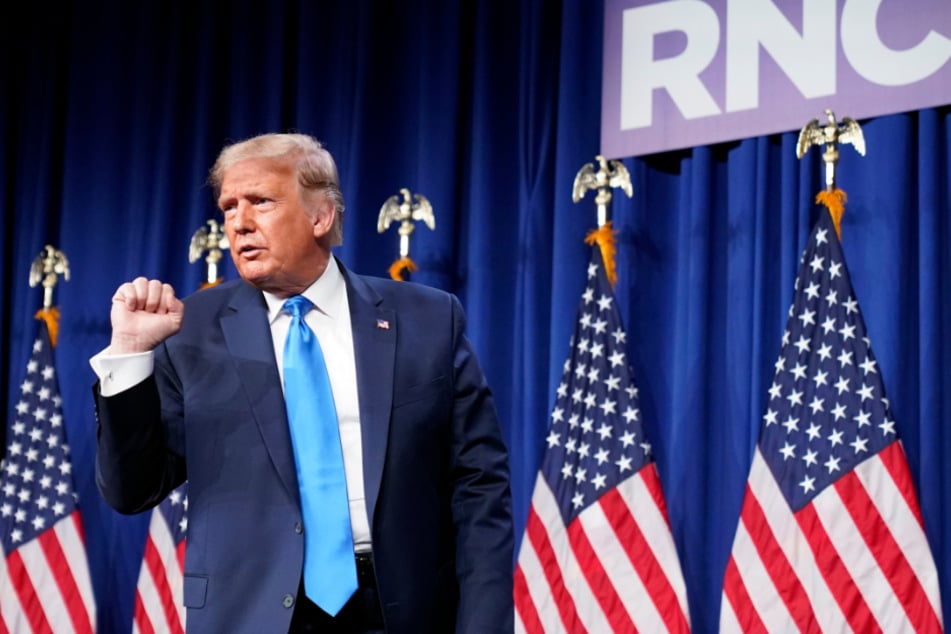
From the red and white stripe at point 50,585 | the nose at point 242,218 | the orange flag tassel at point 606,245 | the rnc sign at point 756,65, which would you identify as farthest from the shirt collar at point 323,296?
the red and white stripe at point 50,585

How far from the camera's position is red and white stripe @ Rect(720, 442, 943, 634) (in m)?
3.45

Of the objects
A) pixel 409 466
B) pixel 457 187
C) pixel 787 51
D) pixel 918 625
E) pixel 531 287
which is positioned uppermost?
pixel 787 51

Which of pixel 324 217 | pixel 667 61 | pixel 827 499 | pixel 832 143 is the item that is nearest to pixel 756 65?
pixel 667 61

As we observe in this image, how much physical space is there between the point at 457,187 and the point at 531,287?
1.83ft

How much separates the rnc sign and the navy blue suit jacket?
2.19m

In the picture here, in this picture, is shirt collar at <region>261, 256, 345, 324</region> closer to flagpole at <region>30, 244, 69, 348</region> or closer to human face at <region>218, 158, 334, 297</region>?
human face at <region>218, 158, 334, 297</region>

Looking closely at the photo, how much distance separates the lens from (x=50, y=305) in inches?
207

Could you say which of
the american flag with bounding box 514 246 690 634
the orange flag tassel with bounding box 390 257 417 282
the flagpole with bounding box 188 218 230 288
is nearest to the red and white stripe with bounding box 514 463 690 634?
the american flag with bounding box 514 246 690 634

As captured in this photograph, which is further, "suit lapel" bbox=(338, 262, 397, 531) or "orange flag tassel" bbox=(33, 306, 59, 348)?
"orange flag tassel" bbox=(33, 306, 59, 348)

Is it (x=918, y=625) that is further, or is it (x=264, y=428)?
(x=918, y=625)

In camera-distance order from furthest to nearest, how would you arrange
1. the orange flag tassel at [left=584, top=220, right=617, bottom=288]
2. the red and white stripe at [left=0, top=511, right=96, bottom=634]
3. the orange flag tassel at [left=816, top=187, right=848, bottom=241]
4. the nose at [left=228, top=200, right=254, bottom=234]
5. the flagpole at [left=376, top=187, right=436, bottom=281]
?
the red and white stripe at [left=0, top=511, right=96, bottom=634] < the flagpole at [left=376, top=187, right=436, bottom=281] < the orange flag tassel at [left=584, top=220, right=617, bottom=288] < the orange flag tassel at [left=816, top=187, right=848, bottom=241] < the nose at [left=228, top=200, right=254, bottom=234]

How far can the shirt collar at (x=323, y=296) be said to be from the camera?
2125 millimetres

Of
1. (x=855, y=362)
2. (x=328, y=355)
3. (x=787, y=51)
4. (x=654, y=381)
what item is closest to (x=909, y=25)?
(x=787, y=51)

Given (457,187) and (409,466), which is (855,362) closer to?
(457,187)
